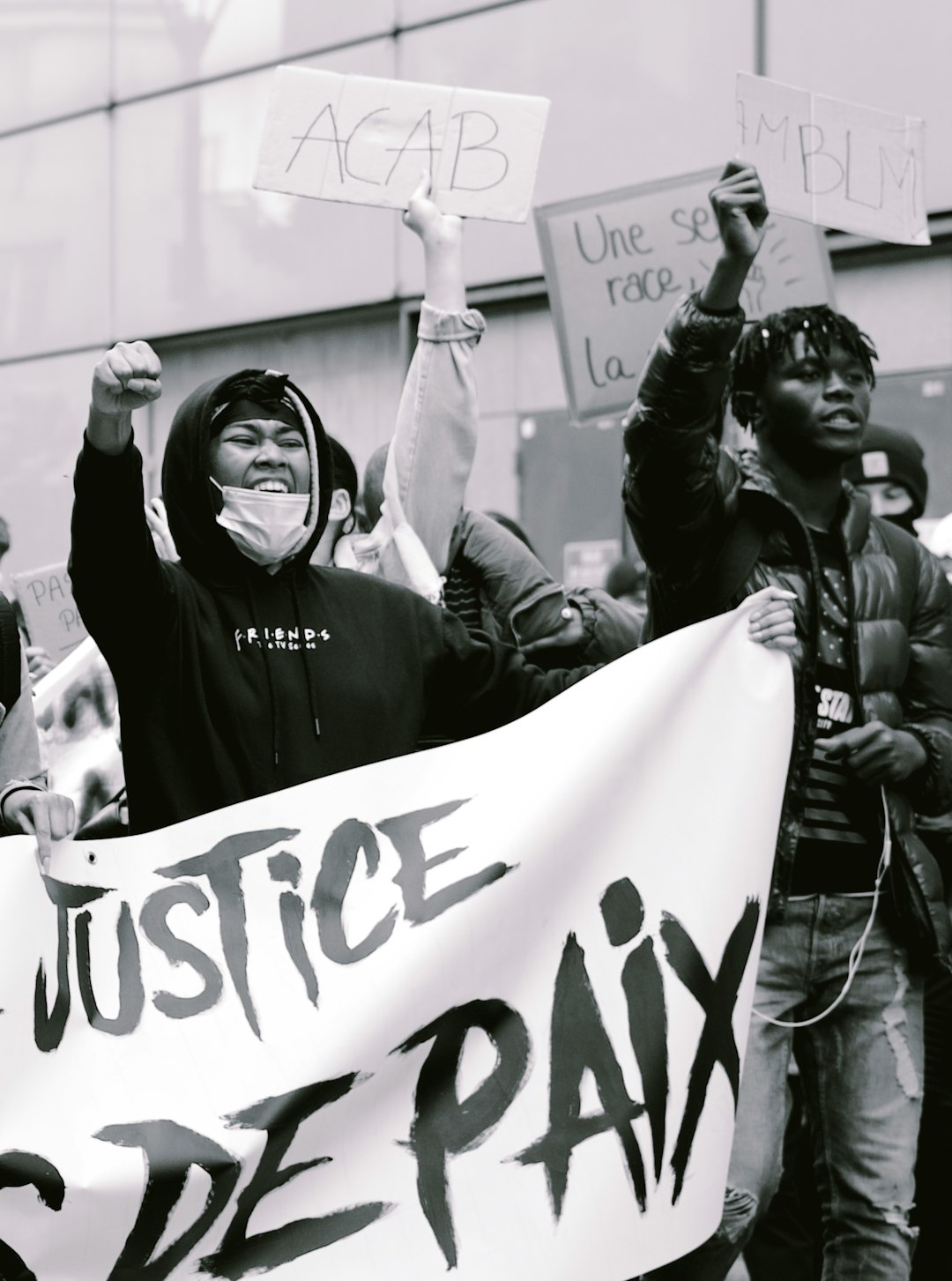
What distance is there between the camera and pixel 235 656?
112 inches

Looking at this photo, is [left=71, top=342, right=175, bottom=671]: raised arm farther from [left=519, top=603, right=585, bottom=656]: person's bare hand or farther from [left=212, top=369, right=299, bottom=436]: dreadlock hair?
[left=519, top=603, right=585, bottom=656]: person's bare hand

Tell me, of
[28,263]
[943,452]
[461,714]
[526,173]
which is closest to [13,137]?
[28,263]

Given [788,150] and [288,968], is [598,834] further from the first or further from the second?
[788,150]

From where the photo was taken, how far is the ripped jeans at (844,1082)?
129 inches

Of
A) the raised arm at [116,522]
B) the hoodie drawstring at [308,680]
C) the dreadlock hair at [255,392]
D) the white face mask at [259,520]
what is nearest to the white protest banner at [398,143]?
the dreadlock hair at [255,392]

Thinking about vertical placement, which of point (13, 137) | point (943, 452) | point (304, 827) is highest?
point (13, 137)

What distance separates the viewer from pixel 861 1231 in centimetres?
331

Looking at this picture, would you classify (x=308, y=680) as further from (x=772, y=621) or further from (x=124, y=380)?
(x=772, y=621)

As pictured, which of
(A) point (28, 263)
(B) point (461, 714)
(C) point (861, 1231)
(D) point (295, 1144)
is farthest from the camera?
(A) point (28, 263)

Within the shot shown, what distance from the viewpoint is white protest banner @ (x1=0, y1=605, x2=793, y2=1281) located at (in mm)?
2521

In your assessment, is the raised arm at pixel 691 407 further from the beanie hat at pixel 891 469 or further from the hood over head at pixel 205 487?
the beanie hat at pixel 891 469

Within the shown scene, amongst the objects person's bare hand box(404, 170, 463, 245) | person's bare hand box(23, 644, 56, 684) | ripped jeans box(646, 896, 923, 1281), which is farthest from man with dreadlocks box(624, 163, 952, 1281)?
person's bare hand box(23, 644, 56, 684)

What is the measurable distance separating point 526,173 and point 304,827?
1.53 meters

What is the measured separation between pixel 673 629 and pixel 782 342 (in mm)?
572
